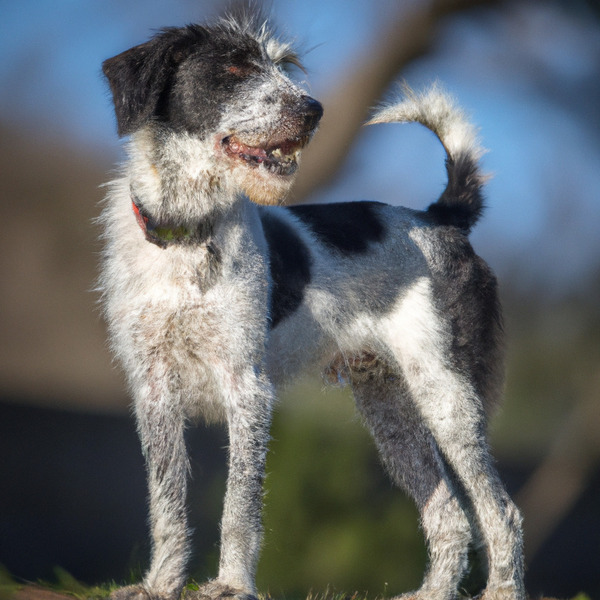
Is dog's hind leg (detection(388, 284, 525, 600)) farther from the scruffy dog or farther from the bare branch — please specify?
the bare branch

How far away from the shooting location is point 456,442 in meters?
4.02

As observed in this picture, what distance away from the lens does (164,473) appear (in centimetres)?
338

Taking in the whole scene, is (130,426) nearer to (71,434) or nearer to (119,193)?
(71,434)

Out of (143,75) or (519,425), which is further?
(519,425)

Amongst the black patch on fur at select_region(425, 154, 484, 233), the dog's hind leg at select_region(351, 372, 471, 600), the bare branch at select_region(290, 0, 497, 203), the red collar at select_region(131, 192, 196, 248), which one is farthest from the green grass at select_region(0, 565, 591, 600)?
the bare branch at select_region(290, 0, 497, 203)

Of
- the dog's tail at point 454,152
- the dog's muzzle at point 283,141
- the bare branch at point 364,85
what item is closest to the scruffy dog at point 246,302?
the dog's muzzle at point 283,141

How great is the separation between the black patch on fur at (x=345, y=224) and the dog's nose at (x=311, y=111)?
3.10ft

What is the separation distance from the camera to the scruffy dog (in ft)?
10.7

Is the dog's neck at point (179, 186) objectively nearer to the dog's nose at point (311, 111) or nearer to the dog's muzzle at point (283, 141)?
the dog's muzzle at point (283, 141)

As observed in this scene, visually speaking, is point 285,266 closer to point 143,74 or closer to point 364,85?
point 143,74

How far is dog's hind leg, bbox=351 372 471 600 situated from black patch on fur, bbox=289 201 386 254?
0.81 meters

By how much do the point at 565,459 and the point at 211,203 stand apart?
5845 mm

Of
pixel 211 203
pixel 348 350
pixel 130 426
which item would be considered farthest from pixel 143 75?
pixel 130 426

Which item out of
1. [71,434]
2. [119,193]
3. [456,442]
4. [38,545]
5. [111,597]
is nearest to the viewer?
[111,597]
